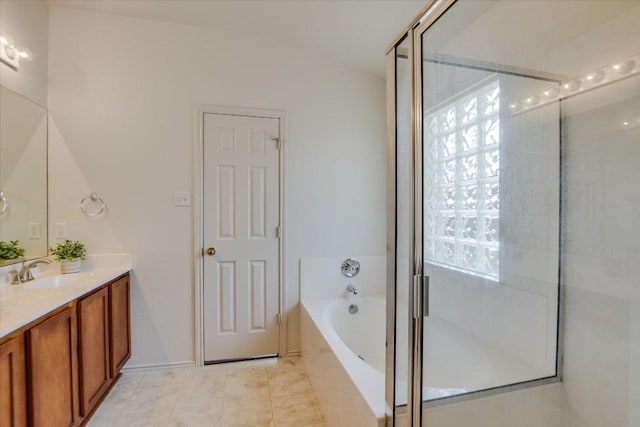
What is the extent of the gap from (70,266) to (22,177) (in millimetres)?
650

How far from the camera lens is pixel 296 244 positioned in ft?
8.27

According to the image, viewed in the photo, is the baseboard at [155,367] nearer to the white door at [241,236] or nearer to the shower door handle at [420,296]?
the white door at [241,236]

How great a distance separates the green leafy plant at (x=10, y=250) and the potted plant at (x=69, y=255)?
0.17 metres

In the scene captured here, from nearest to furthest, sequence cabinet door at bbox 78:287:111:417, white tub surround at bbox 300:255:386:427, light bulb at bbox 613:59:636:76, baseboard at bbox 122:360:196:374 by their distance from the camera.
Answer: light bulb at bbox 613:59:636:76 → white tub surround at bbox 300:255:386:427 → cabinet door at bbox 78:287:111:417 → baseboard at bbox 122:360:196:374

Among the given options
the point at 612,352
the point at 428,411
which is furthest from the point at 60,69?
the point at 612,352

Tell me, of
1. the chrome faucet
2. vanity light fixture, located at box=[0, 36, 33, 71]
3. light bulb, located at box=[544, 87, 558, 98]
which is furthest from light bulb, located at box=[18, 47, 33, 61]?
light bulb, located at box=[544, 87, 558, 98]

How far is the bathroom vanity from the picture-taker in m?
1.11

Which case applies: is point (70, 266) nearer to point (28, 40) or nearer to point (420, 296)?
point (28, 40)

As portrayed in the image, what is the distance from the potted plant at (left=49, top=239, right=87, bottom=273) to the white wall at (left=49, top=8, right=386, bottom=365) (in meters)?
0.10

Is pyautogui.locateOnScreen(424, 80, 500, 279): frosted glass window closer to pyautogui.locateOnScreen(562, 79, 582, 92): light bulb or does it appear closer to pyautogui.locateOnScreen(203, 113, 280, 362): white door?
pyautogui.locateOnScreen(562, 79, 582, 92): light bulb

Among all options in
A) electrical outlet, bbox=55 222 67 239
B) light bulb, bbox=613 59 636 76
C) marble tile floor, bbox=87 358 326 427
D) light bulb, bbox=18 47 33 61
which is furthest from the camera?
electrical outlet, bbox=55 222 67 239

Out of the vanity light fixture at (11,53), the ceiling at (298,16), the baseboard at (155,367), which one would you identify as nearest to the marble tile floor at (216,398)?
the baseboard at (155,367)

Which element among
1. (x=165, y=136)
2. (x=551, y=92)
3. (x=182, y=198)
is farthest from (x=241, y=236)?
(x=551, y=92)

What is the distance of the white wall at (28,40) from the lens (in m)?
1.77
